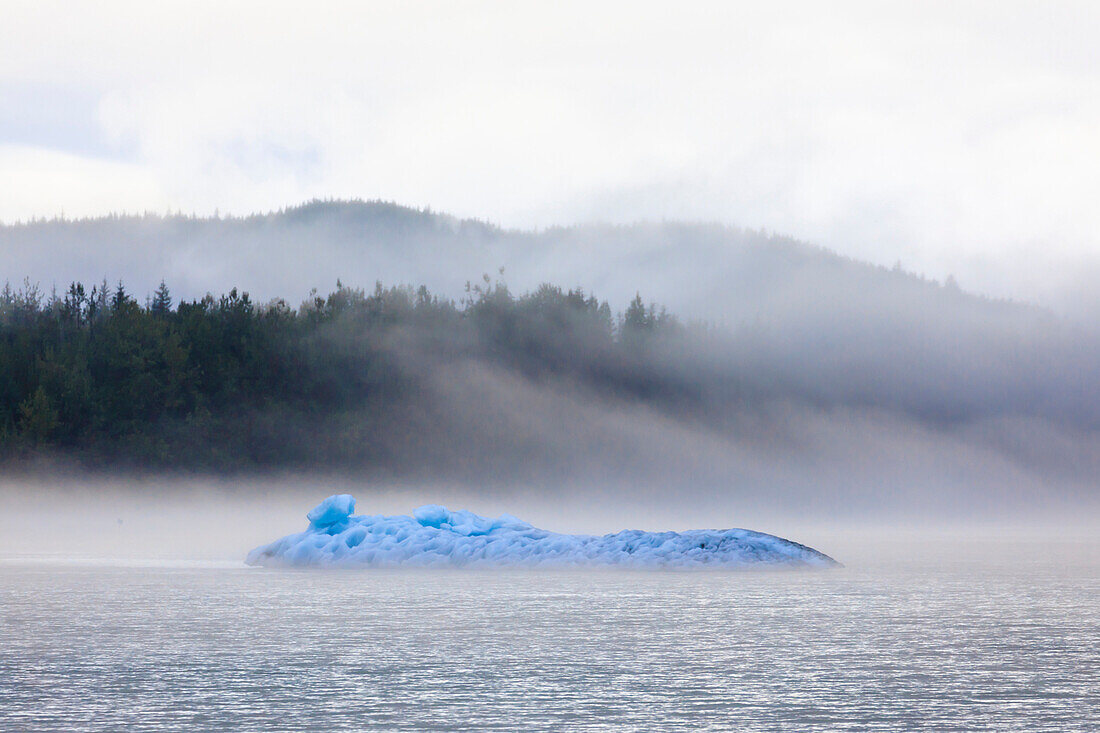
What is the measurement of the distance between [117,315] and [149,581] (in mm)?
73907

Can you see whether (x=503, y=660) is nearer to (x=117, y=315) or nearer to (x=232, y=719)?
(x=232, y=719)

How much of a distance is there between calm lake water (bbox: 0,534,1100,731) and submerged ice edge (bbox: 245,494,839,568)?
24.8 ft

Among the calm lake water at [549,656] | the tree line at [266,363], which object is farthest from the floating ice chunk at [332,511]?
the tree line at [266,363]

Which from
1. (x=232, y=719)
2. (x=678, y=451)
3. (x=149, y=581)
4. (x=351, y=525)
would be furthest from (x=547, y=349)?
(x=232, y=719)

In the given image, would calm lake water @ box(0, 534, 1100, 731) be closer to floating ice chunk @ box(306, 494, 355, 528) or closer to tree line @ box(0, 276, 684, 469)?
floating ice chunk @ box(306, 494, 355, 528)

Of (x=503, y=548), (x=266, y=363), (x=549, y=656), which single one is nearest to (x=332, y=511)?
(x=503, y=548)

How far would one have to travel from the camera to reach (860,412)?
478 feet

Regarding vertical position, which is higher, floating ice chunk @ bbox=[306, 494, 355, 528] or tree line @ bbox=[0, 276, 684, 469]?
tree line @ bbox=[0, 276, 684, 469]

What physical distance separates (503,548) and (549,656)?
75.2 feet

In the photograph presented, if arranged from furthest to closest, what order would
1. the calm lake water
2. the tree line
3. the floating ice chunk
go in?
the tree line, the floating ice chunk, the calm lake water

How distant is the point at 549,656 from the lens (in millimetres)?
17078

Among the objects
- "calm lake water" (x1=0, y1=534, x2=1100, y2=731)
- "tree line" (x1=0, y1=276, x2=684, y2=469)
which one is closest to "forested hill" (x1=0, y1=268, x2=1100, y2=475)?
"tree line" (x1=0, y1=276, x2=684, y2=469)

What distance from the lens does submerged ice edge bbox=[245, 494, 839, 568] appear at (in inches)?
1511

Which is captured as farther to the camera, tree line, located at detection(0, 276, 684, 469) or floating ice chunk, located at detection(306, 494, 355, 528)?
tree line, located at detection(0, 276, 684, 469)
